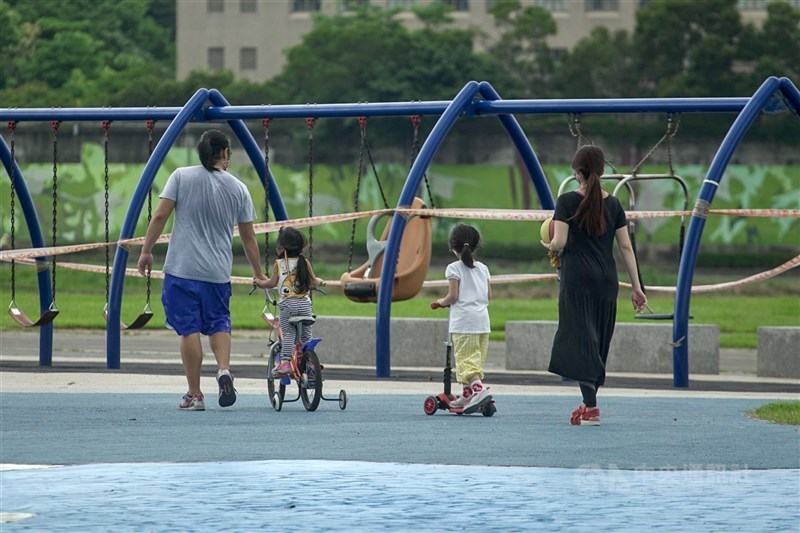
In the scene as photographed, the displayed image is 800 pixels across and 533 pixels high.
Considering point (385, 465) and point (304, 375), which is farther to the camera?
point (304, 375)

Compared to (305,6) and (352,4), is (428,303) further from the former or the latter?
(305,6)

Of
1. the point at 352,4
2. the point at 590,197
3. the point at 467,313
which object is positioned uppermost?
the point at 352,4

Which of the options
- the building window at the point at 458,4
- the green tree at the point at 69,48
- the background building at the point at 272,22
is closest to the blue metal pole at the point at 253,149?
the green tree at the point at 69,48

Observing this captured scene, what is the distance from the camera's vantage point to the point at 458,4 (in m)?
91.7

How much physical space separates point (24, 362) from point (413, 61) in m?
51.9

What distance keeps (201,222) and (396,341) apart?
725 cm

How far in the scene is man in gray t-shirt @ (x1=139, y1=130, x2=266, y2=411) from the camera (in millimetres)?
10625

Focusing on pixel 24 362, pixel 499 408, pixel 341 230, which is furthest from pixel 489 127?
pixel 499 408

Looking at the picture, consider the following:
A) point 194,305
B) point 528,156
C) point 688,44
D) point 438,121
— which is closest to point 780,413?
point 194,305

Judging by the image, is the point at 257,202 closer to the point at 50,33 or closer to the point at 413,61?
the point at 413,61

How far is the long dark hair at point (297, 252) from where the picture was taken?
35.9 ft

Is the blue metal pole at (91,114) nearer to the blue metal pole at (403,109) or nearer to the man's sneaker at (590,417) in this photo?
the blue metal pole at (403,109)

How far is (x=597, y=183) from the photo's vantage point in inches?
391

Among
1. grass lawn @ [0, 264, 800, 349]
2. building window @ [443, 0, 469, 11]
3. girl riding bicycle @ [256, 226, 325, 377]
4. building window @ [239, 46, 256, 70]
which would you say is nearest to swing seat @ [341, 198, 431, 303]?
girl riding bicycle @ [256, 226, 325, 377]
